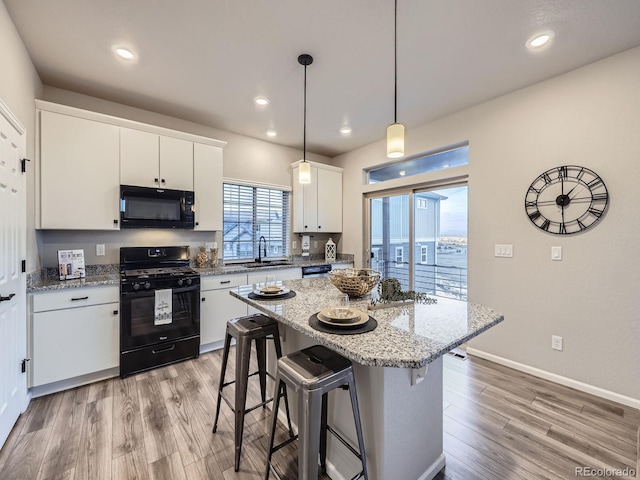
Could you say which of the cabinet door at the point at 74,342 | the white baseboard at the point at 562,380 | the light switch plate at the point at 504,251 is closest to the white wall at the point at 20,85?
the cabinet door at the point at 74,342

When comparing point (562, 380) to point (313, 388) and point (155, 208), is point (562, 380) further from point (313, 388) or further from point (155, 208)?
point (155, 208)

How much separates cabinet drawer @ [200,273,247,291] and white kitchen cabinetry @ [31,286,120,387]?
0.80 meters

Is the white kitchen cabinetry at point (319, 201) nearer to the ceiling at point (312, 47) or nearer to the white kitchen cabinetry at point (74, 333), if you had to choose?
the ceiling at point (312, 47)

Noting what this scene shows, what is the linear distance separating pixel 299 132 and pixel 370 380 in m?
3.50

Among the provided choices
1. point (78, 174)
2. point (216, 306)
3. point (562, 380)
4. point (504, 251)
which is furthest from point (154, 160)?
point (562, 380)

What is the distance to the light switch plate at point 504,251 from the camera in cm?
288

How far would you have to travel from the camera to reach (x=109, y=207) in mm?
2826

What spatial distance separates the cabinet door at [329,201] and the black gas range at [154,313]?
2317 millimetres

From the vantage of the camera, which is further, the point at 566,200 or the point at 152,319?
the point at 152,319

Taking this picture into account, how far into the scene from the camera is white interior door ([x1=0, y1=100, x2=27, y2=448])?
1.77 metres

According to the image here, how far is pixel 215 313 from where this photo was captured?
323 centimetres

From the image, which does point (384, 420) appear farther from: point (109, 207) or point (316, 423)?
point (109, 207)

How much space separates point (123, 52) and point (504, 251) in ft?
12.9

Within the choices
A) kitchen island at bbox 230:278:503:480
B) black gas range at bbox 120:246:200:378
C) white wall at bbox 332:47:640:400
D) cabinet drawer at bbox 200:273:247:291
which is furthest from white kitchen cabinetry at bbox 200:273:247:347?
white wall at bbox 332:47:640:400
